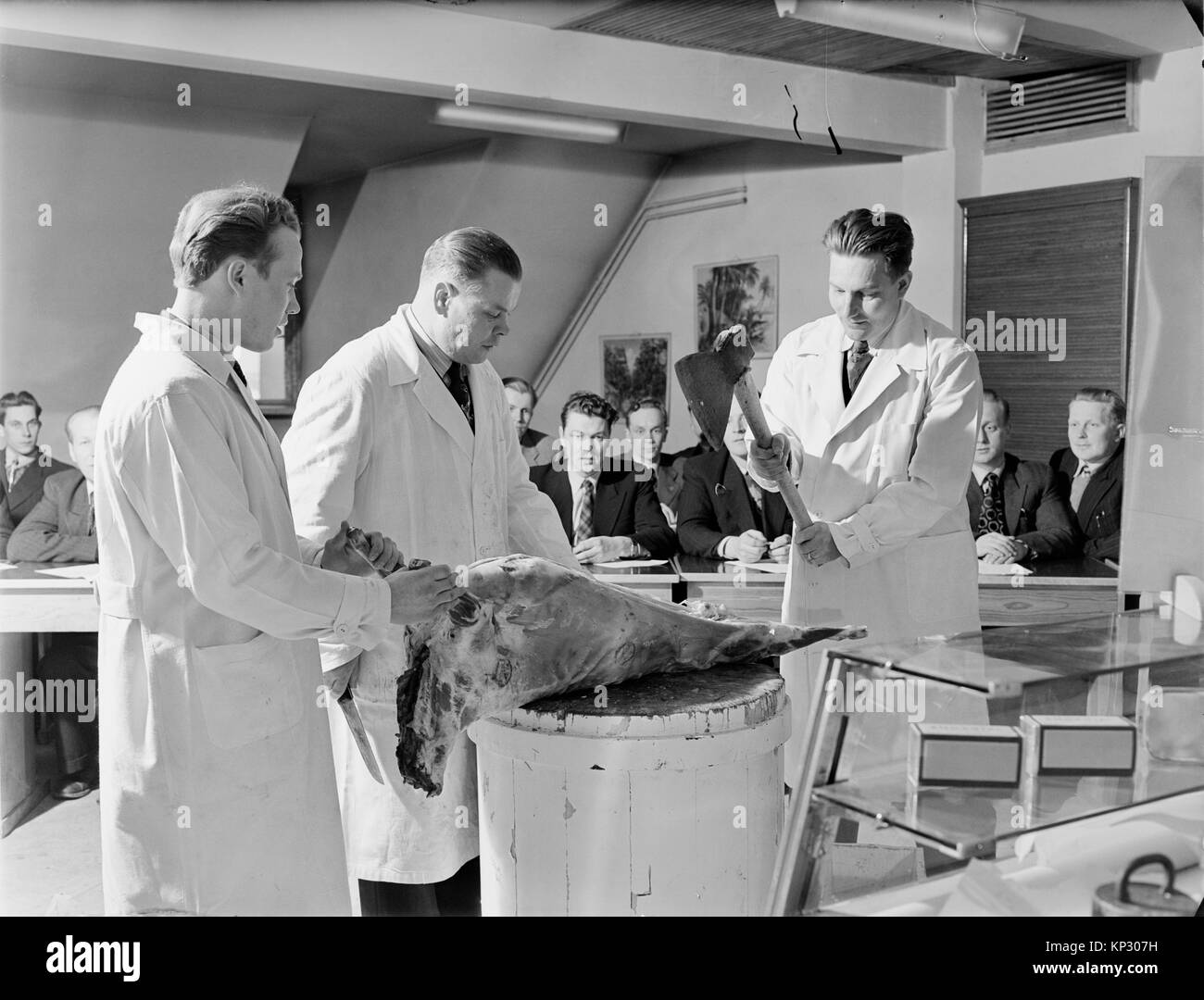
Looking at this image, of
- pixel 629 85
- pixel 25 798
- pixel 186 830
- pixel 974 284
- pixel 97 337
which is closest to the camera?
pixel 186 830

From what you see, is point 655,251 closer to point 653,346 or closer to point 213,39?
point 653,346

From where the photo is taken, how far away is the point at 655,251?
304 inches

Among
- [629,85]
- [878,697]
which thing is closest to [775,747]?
[878,697]

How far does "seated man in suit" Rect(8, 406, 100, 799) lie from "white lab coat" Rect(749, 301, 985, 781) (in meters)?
2.48

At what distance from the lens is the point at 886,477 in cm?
272

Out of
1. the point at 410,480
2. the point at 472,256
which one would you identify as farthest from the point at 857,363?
the point at 410,480

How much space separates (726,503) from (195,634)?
9.23 feet

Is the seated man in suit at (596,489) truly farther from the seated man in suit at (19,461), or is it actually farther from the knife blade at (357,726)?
the knife blade at (357,726)

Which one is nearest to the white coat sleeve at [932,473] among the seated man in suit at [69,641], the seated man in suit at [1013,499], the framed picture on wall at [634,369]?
the seated man in suit at [1013,499]

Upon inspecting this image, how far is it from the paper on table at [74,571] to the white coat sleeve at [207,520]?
213 cm

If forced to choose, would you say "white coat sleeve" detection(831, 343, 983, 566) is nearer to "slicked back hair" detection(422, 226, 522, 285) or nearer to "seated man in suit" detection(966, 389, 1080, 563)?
"slicked back hair" detection(422, 226, 522, 285)

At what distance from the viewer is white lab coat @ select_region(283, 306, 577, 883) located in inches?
90.3

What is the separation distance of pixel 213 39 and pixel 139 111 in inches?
56.7
